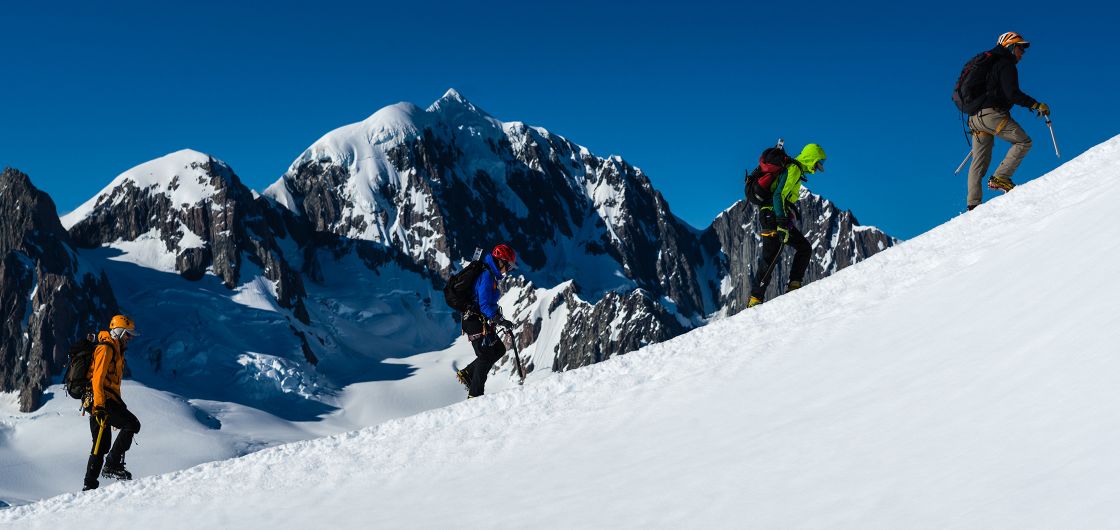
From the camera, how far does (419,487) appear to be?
9477 mm

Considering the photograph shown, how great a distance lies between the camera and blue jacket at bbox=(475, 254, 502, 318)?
13508 mm

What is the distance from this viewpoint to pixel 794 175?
14.8 m

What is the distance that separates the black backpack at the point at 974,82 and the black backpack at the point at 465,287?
9395 mm

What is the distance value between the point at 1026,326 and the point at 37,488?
16540 centimetres

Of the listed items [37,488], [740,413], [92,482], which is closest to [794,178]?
[740,413]

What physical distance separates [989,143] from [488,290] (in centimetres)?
983

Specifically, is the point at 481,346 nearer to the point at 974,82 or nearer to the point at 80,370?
the point at 80,370

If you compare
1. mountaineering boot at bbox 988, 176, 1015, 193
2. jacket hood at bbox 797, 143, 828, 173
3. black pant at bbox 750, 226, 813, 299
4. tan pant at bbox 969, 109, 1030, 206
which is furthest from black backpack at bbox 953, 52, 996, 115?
black pant at bbox 750, 226, 813, 299

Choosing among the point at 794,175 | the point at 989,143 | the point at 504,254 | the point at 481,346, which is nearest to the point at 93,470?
the point at 481,346

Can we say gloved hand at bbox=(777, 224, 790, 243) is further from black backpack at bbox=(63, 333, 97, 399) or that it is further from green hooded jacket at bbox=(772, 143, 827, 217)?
black backpack at bbox=(63, 333, 97, 399)

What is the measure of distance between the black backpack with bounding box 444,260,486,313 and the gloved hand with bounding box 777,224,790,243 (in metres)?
5.29

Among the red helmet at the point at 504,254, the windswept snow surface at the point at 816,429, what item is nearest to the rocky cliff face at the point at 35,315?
the red helmet at the point at 504,254

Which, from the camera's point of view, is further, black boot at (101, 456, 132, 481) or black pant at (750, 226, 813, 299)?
black pant at (750, 226, 813, 299)

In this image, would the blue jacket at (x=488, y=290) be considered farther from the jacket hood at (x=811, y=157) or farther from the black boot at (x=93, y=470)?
the black boot at (x=93, y=470)
